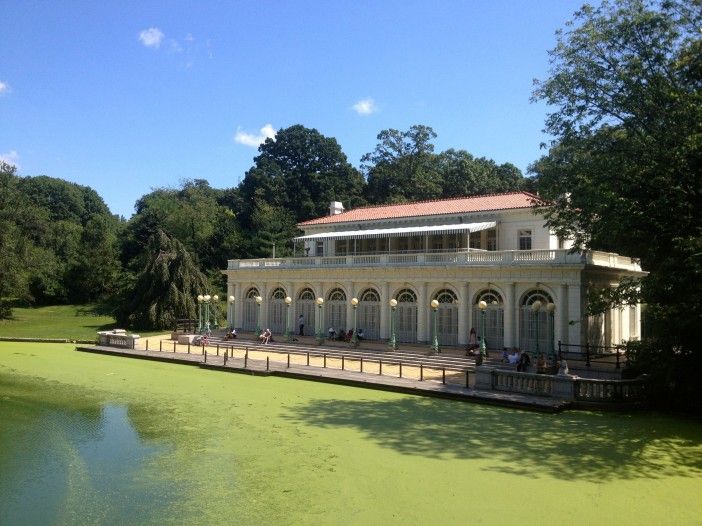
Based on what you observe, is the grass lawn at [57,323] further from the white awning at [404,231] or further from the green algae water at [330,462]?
the green algae water at [330,462]

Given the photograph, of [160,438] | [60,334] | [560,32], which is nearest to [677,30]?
[560,32]

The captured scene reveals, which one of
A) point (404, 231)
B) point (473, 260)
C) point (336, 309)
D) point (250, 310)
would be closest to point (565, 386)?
point (473, 260)

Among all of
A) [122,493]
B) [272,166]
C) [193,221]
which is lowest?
[122,493]

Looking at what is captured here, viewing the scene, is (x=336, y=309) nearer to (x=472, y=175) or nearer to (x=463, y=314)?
(x=463, y=314)

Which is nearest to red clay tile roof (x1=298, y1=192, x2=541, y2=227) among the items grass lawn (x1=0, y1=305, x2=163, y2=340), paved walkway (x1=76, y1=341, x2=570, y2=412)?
paved walkway (x1=76, y1=341, x2=570, y2=412)

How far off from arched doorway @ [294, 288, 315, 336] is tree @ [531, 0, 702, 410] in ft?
57.6

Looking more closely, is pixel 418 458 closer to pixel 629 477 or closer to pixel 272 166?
pixel 629 477

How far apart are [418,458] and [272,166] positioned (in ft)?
216

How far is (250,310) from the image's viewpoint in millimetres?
39781

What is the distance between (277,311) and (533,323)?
1673cm

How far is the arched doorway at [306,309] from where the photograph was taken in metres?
36.7

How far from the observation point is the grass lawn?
40219 millimetres

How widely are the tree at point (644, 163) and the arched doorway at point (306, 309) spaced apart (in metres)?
17.6

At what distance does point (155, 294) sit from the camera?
42906mm
